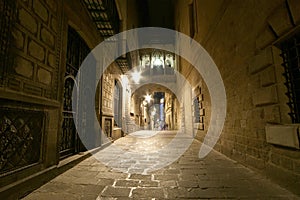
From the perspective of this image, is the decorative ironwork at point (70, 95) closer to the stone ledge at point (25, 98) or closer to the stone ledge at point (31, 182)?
the stone ledge at point (31, 182)

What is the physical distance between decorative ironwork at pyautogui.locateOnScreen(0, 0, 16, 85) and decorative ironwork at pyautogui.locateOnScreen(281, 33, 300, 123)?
3.29 metres

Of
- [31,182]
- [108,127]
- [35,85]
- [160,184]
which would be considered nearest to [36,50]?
[35,85]

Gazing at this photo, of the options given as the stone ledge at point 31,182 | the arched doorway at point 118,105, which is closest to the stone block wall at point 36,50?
the stone ledge at point 31,182

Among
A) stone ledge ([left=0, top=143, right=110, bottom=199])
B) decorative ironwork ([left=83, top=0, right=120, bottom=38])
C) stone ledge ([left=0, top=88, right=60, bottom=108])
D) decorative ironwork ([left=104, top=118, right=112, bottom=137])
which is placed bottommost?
stone ledge ([left=0, top=143, right=110, bottom=199])

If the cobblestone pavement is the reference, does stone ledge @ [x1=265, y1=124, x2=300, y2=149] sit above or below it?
above

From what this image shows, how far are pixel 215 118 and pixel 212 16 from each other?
286 cm

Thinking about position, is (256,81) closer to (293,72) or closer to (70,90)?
(293,72)

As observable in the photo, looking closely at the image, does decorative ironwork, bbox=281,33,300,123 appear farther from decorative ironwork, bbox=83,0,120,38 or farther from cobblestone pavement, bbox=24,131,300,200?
decorative ironwork, bbox=83,0,120,38

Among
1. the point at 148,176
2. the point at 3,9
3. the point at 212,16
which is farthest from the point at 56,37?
the point at 212,16

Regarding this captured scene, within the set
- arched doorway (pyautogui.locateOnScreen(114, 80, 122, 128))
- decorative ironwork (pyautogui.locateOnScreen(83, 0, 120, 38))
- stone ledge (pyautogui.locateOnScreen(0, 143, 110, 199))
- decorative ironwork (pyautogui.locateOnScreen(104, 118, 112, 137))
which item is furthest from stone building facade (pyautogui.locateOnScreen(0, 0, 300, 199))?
arched doorway (pyautogui.locateOnScreen(114, 80, 122, 128))

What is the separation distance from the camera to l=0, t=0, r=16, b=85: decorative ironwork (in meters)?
1.69

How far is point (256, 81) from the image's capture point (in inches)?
101

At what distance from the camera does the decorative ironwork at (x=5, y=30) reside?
66.5 inches

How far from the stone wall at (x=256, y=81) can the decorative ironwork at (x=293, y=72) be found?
6 centimetres
